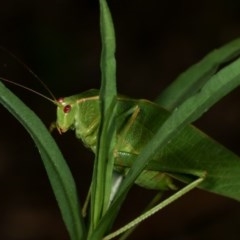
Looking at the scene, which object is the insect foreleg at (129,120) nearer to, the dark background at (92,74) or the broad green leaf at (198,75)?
the broad green leaf at (198,75)

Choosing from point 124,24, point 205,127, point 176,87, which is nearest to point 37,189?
point 205,127

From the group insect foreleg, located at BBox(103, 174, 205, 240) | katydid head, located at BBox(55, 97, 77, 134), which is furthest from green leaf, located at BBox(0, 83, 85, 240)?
katydid head, located at BBox(55, 97, 77, 134)

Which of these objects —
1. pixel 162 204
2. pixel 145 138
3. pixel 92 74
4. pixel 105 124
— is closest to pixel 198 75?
pixel 145 138

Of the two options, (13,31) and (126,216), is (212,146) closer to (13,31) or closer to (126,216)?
(126,216)

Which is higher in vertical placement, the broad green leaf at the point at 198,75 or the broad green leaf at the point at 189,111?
the broad green leaf at the point at 198,75

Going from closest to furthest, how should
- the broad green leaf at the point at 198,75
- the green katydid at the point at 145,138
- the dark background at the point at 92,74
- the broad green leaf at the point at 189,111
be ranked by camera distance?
the broad green leaf at the point at 189,111, the broad green leaf at the point at 198,75, the green katydid at the point at 145,138, the dark background at the point at 92,74

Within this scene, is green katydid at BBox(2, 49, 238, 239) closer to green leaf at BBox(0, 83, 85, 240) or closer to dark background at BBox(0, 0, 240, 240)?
green leaf at BBox(0, 83, 85, 240)

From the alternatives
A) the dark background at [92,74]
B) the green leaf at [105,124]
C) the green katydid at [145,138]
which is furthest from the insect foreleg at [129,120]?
the dark background at [92,74]
